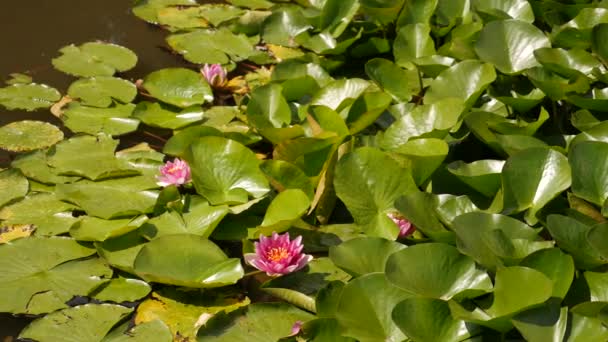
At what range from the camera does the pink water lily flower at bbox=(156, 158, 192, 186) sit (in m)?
2.25

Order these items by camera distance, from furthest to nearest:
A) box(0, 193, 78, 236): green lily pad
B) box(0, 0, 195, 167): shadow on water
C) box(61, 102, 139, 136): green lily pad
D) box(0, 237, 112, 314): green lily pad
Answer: box(0, 0, 195, 167): shadow on water
box(61, 102, 139, 136): green lily pad
box(0, 193, 78, 236): green lily pad
box(0, 237, 112, 314): green lily pad

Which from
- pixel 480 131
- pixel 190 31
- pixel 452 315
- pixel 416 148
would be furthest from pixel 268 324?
pixel 190 31

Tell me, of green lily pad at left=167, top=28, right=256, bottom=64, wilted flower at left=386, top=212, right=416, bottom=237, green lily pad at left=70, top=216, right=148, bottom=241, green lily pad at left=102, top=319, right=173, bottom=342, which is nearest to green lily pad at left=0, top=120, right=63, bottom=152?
green lily pad at left=70, top=216, right=148, bottom=241

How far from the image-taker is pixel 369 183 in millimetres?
2111

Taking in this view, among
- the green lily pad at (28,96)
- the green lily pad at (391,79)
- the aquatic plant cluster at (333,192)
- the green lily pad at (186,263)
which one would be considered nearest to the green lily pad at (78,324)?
the aquatic plant cluster at (333,192)

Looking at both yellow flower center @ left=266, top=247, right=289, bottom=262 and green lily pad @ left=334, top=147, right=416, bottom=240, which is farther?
green lily pad @ left=334, top=147, right=416, bottom=240

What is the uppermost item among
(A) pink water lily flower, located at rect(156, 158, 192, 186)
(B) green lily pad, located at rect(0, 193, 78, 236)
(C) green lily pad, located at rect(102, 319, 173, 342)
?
(A) pink water lily flower, located at rect(156, 158, 192, 186)

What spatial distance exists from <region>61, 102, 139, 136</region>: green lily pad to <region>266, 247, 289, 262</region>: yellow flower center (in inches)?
35.4

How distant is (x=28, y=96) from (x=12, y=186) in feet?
1.94

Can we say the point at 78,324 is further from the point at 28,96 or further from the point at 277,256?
the point at 28,96

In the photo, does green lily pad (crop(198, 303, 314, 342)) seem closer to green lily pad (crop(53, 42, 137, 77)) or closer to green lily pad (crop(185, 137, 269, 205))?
green lily pad (crop(185, 137, 269, 205))

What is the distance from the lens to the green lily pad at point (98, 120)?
2.61 m

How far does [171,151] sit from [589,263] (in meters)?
1.22

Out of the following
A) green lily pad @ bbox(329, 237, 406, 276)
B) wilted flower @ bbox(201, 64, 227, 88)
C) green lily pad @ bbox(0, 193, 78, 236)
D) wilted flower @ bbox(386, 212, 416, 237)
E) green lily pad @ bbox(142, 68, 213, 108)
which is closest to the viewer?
green lily pad @ bbox(329, 237, 406, 276)
